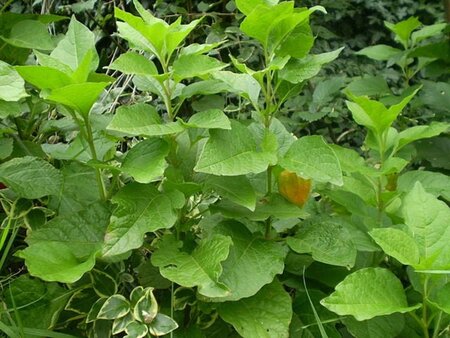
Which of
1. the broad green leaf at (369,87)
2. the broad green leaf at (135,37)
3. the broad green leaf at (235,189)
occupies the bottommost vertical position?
the broad green leaf at (369,87)

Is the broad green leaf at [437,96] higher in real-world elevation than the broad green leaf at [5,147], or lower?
lower

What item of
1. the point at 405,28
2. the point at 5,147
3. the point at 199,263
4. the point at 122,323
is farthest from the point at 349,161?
the point at 405,28

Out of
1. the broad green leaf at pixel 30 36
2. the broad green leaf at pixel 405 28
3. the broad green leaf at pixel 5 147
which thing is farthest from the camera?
the broad green leaf at pixel 405 28

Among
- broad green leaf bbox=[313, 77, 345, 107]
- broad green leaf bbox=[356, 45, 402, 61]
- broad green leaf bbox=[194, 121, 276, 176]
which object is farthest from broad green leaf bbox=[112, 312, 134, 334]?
broad green leaf bbox=[313, 77, 345, 107]

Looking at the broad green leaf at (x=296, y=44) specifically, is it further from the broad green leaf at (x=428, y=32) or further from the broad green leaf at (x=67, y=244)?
the broad green leaf at (x=428, y=32)

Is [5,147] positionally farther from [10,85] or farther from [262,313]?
[262,313]

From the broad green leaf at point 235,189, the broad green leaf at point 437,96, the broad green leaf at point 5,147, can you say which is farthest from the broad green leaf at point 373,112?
the broad green leaf at point 437,96

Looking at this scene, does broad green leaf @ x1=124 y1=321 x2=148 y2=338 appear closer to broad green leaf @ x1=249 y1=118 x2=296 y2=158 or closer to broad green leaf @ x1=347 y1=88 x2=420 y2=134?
broad green leaf @ x1=249 y1=118 x2=296 y2=158
